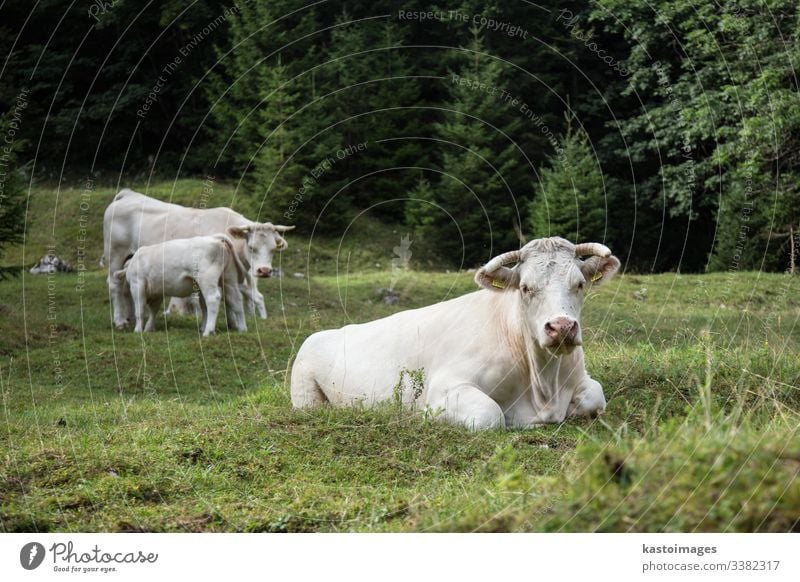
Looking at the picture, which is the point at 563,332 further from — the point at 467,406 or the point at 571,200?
the point at 571,200

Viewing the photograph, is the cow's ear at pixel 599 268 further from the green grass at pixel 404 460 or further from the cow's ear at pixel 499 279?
the green grass at pixel 404 460

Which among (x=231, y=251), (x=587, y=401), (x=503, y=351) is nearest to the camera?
(x=587, y=401)

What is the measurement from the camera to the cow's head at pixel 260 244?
23.0m

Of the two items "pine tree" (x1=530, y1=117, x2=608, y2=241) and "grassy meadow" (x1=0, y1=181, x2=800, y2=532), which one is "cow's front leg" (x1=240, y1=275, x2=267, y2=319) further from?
"pine tree" (x1=530, y1=117, x2=608, y2=241)

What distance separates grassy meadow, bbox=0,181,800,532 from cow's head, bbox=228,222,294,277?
5577 mm

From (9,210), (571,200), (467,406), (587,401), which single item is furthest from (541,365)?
(571,200)

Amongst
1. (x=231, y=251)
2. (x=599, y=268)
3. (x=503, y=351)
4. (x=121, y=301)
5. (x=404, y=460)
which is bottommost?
(x=121, y=301)

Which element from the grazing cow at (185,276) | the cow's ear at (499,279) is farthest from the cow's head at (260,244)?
the cow's ear at (499,279)

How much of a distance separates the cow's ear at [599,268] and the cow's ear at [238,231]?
1364 centimetres

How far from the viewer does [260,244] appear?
2322 centimetres

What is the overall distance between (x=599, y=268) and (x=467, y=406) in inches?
72.6

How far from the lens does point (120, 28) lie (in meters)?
42.5
